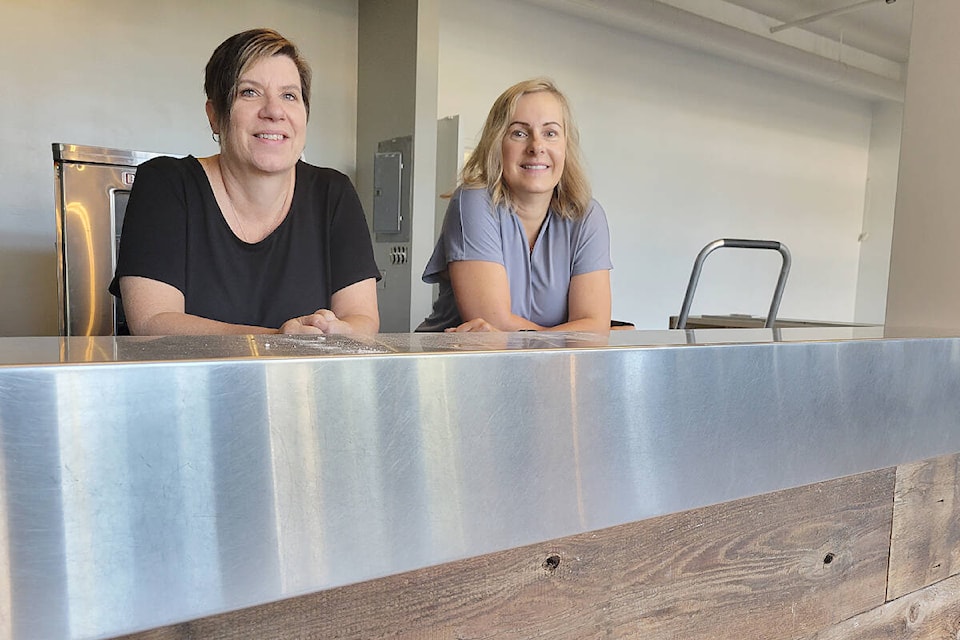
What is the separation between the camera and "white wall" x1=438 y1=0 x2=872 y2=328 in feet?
15.8

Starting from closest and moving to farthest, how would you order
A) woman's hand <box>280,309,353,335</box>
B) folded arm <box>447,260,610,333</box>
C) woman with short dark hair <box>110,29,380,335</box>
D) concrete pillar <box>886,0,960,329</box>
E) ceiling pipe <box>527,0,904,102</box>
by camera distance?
woman's hand <box>280,309,353,335</box> < concrete pillar <box>886,0,960,329</box> < woman with short dark hair <box>110,29,380,335</box> < folded arm <box>447,260,610,333</box> < ceiling pipe <box>527,0,904,102</box>

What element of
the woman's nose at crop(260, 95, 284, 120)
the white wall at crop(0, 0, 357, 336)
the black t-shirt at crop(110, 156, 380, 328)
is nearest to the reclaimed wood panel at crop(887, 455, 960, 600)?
the black t-shirt at crop(110, 156, 380, 328)

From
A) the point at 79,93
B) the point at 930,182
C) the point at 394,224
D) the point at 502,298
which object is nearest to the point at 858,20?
the point at 394,224

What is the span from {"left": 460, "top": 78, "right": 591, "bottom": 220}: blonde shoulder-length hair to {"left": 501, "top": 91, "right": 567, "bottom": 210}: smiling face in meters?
0.01

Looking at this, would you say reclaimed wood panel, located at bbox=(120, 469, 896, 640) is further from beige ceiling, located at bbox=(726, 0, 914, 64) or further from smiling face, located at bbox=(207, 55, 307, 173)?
beige ceiling, located at bbox=(726, 0, 914, 64)

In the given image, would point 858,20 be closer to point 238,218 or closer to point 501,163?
point 501,163

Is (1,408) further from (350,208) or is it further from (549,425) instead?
(350,208)

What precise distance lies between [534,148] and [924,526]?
0.97m

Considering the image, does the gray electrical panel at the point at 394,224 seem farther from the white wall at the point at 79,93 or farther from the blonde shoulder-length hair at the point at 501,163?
the blonde shoulder-length hair at the point at 501,163

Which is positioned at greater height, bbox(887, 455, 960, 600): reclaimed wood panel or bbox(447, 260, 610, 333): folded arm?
bbox(447, 260, 610, 333): folded arm

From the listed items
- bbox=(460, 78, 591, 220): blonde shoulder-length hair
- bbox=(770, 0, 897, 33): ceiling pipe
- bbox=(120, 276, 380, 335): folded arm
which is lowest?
bbox=(120, 276, 380, 335): folded arm

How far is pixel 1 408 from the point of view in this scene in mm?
289

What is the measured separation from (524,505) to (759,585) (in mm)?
406

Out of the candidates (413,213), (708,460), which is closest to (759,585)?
(708,460)
